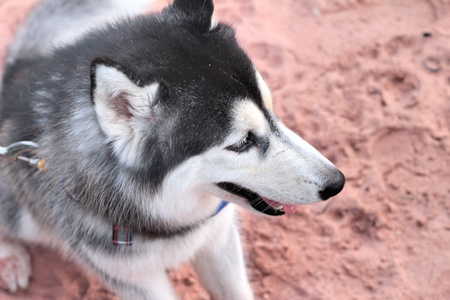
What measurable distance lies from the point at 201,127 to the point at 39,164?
100 centimetres

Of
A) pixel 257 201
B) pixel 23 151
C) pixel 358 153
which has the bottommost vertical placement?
pixel 358 153

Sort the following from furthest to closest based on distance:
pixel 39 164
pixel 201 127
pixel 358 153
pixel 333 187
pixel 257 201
→ pixel 358 153 < pixel 39 164 < pixel 257 201 < pixel 333 187 < pixel 201 127

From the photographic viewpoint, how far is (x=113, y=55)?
80.8 inches

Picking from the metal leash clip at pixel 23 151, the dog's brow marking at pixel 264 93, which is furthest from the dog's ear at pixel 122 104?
the metal leash clip at pixel 23 151

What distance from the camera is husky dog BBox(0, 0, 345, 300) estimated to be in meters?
1.90

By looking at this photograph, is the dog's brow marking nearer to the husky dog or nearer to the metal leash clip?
the husky dog

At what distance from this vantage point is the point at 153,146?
6.35 ft

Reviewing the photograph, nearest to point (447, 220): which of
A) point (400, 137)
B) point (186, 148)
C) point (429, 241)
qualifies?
point (429, 241)

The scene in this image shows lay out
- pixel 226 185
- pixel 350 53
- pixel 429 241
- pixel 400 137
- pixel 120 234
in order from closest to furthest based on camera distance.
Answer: pixel 226 185, pixel 120 234, pixel 429 241, pixel 400 137, pixel 350 53

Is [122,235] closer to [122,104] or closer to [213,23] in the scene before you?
[122,104]

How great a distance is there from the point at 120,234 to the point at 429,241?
7.16 feet

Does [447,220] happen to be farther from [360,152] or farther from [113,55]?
[113,55]

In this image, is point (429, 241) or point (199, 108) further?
point (429, 241)

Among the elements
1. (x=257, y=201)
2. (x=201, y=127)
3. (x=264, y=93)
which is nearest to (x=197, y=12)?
(x=264, y=93)
